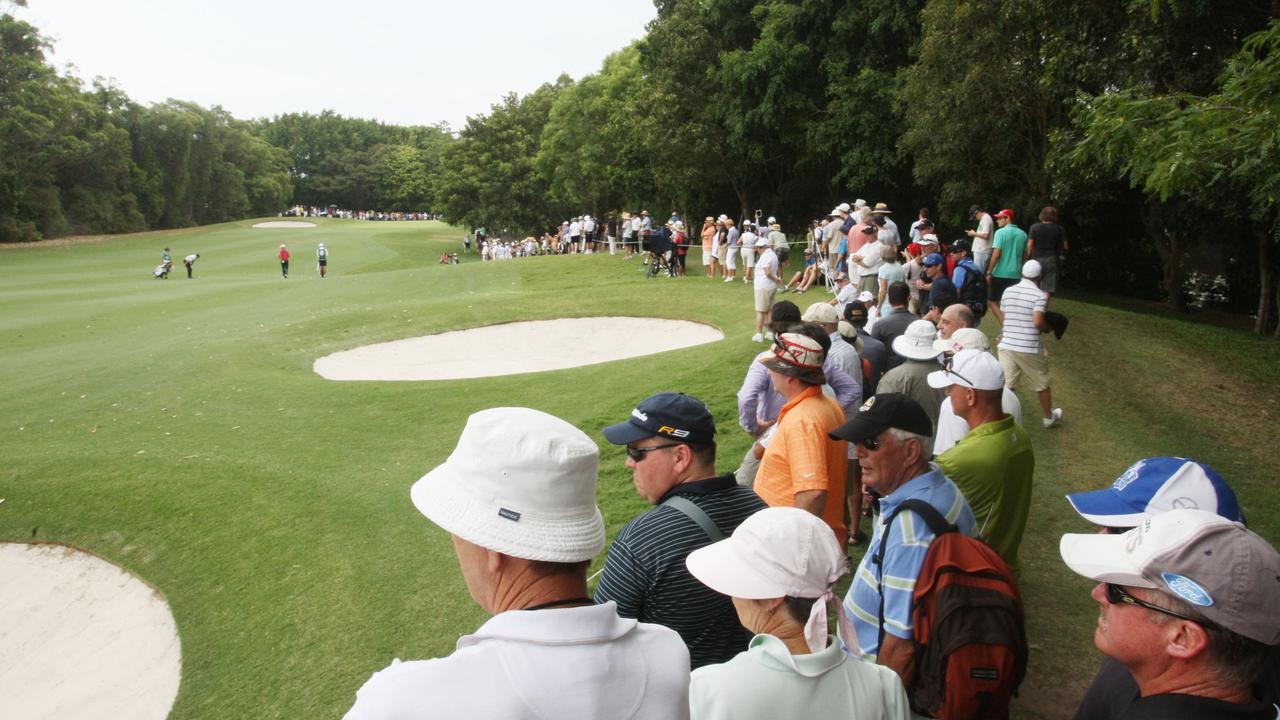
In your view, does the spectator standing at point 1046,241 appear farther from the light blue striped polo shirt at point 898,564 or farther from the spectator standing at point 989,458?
the light blue striped polo shirt at point 898,564

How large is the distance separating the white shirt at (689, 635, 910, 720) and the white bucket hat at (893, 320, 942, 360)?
4516 millimetres

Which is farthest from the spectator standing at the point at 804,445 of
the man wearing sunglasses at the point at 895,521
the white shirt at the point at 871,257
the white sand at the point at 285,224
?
the white sand at the point at 285,224

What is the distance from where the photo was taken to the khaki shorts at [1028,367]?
9586 millimetres

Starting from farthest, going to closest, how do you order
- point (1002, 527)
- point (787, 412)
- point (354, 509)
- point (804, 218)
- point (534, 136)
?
point (534, 136), point (804, 218), point (354, 509), point (787, 412), point (1002, 527)

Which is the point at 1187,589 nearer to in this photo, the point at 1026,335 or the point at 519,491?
the point at 519,491

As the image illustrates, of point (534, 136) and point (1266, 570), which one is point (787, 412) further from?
point (534, 136)

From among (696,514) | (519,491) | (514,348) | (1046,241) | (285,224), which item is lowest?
(285,224)

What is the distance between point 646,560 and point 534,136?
72.1m

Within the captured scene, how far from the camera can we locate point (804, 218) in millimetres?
42562

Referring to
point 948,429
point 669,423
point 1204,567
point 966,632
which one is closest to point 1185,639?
point 1204,567

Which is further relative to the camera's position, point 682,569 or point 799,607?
point 682,569

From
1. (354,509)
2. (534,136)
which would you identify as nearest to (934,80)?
(354,509)

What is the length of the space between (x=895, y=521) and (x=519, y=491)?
6.35ft

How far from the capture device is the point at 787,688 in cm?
→ 248
